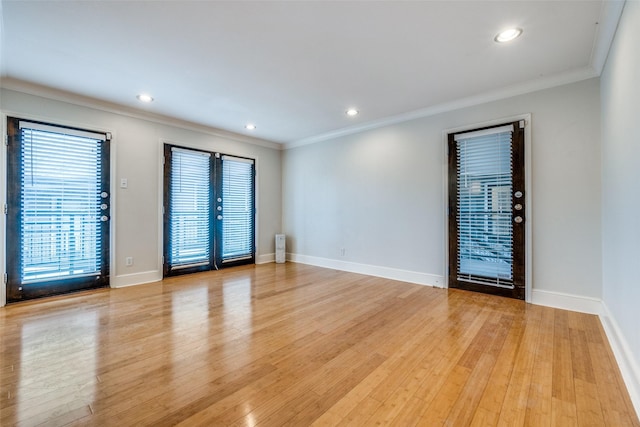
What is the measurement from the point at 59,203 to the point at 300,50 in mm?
3536

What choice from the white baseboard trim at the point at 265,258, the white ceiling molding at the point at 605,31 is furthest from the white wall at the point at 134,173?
the white ceiling molding at the point at 605,31

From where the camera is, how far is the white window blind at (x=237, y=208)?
17.2ft

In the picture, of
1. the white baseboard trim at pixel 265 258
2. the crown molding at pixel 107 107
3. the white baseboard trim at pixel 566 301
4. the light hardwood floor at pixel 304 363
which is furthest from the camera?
the white baseboard trim at pixel 265 258

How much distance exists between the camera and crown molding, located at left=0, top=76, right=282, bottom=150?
321cm

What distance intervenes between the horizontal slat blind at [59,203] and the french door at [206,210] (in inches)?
36.3

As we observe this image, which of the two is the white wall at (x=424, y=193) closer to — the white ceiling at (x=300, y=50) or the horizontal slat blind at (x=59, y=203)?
the white ceiling at (x=300, y=50)

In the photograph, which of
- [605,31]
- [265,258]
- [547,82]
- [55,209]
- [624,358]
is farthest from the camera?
[265,258]

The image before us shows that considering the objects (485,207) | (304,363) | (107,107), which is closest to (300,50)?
(304,363)

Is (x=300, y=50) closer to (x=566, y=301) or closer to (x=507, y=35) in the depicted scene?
(x=507, y=35)

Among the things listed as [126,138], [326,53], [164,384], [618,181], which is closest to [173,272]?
[126,138]

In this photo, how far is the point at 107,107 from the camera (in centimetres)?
383

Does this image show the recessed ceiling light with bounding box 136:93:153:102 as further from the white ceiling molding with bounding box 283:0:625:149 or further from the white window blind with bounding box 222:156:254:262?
the white ceiling molding with bounding box 283:0:625:149

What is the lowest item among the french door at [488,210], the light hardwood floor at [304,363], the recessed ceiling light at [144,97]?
the light hardwood floor at [304,363]

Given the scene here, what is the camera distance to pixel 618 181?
2.14 meters
